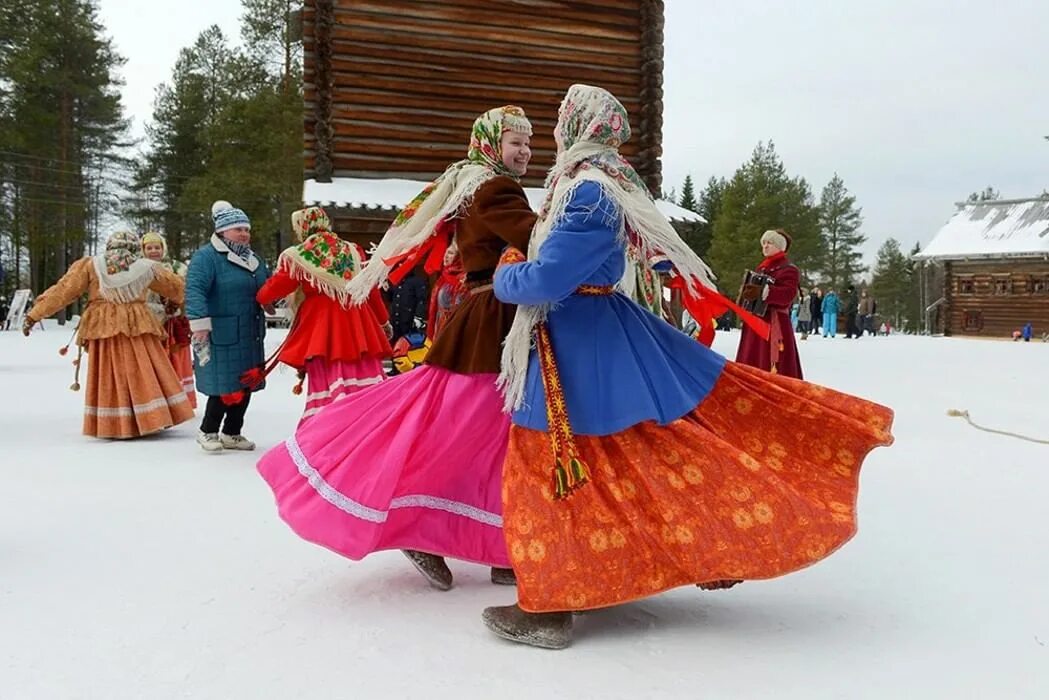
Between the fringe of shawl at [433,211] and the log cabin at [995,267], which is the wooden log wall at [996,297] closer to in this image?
the log cabin at [995,267]

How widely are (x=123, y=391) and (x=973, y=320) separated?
1321 inches

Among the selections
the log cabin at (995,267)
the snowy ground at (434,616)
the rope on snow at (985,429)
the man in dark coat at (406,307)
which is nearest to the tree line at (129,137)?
the man in dark coat at (406,307)

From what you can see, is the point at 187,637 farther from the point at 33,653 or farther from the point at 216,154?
the point at 216,154

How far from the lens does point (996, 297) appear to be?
32.7 metres

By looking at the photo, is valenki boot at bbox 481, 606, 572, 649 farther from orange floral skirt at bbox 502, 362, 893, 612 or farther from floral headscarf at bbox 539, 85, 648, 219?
floral headscarf at bbox 539, 85, 648, 219

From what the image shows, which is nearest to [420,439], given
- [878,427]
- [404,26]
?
[878,427]

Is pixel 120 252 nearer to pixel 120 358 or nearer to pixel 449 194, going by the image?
pixel 120 358

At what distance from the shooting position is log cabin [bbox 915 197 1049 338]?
3150cm

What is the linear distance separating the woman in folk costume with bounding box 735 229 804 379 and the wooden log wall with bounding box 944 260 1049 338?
28.8 m

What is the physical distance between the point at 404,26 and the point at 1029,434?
901 cm

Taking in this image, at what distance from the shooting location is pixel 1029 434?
6891mm

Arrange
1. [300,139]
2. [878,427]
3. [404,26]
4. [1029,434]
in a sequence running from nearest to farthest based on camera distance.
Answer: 1. [878,427]
2. [1029,434]
3. [404,26]
4. [300,139]

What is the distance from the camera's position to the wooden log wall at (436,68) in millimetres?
11633

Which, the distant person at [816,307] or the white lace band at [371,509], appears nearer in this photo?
the white lace band at [371,509]
